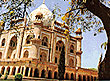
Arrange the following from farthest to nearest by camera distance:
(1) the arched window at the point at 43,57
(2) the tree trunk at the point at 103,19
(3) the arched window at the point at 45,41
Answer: (3) the arched window at the point at 45,41
(1) the arched window at the point at 43,57
(2) the tree trunk at the point at 103,19

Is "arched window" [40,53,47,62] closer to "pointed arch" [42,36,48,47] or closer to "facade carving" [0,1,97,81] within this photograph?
"facade carving" [0,1,97,81]

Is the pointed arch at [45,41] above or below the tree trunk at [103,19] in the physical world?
above

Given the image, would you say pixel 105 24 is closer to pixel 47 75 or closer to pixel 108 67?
pixel 108 67

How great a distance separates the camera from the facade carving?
20906 mm

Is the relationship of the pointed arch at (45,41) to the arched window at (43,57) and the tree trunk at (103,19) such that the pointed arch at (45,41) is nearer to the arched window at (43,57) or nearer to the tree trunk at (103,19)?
the arched window at (43,57)

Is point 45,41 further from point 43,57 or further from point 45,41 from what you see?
point 43,57

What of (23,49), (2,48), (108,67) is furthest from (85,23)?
(2,48)

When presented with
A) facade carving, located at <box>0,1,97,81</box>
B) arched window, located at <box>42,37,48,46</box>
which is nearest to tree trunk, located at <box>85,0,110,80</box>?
facade carving, located at <box>0,1,97,81</box>

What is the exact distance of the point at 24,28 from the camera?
2672cm

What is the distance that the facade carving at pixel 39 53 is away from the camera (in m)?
20.9

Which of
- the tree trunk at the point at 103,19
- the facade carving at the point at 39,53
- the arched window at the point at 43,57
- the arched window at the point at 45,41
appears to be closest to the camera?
the tree trunk at the point at 103,19

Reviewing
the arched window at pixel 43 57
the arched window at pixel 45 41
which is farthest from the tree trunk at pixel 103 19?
the arched window at pixel 45 41

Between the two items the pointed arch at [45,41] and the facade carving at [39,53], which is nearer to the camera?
the facade carving at [39,53]

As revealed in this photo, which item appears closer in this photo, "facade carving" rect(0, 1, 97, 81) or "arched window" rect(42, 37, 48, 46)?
"facade carving" rect(0, 1, 97, 81)
